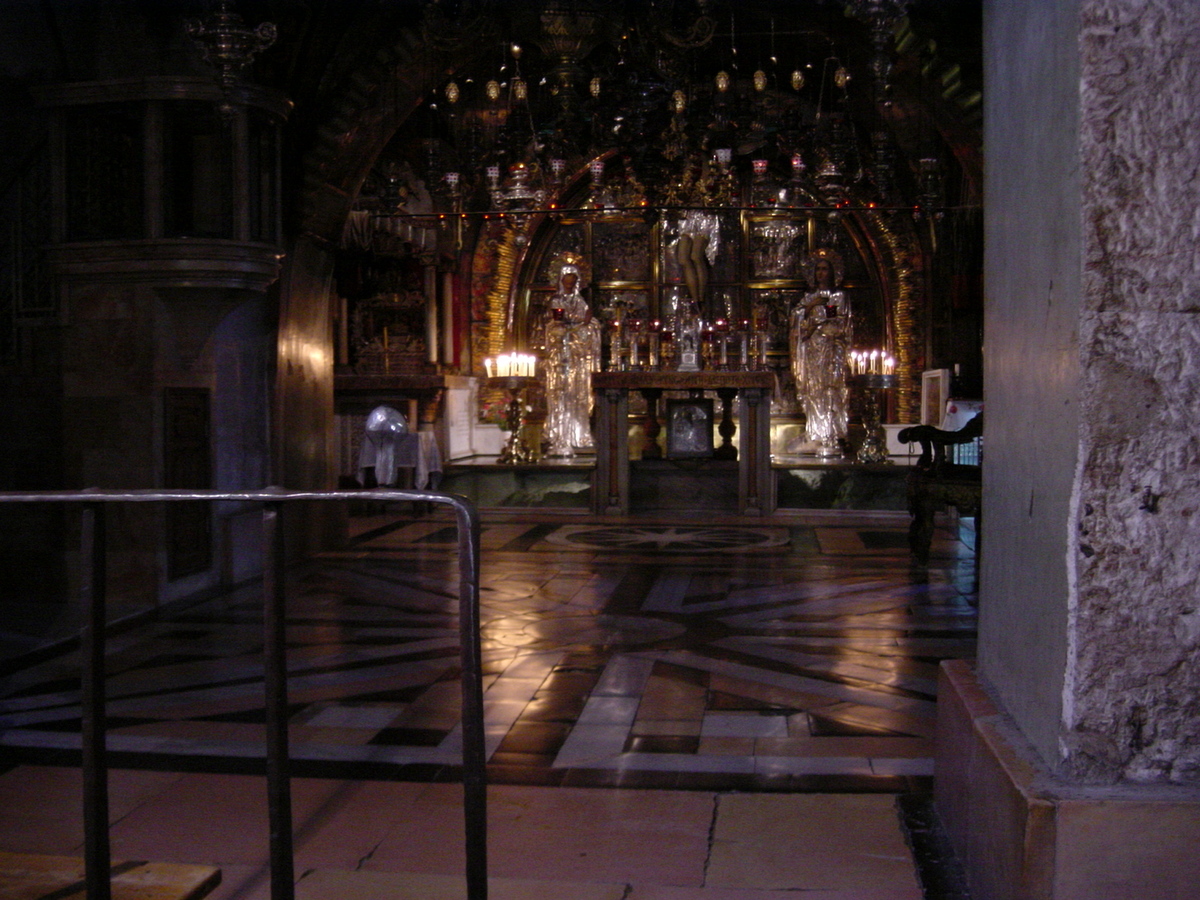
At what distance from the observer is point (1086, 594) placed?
A: 206 centimetres

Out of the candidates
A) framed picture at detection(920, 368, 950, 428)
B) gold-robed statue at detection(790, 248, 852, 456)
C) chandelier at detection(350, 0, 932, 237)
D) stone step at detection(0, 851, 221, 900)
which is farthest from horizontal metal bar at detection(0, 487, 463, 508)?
gold-robed statue at detection(790, 248, 852, 456)

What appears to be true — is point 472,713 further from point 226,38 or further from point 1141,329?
point 226,38

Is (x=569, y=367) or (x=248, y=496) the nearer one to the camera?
(x=248, y=496)

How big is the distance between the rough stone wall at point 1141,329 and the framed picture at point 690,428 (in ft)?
38.3

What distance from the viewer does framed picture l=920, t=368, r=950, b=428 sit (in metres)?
14.0

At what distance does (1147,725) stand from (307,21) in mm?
7604

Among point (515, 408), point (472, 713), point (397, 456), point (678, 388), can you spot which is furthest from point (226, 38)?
point (515, 408)

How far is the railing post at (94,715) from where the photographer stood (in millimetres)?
2426

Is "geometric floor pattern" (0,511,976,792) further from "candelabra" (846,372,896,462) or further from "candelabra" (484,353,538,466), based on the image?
"candelabra" (484,353,538,466)

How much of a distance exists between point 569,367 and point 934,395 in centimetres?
486

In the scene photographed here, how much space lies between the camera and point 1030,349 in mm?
2453

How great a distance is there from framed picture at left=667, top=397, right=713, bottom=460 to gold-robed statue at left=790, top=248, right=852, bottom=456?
2065 millimetres

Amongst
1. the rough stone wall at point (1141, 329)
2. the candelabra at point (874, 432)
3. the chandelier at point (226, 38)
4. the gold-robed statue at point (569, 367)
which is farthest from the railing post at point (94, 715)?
the gold-robed statue at point (569, 367)

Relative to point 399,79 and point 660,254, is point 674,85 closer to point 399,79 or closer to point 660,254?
point 399,79
